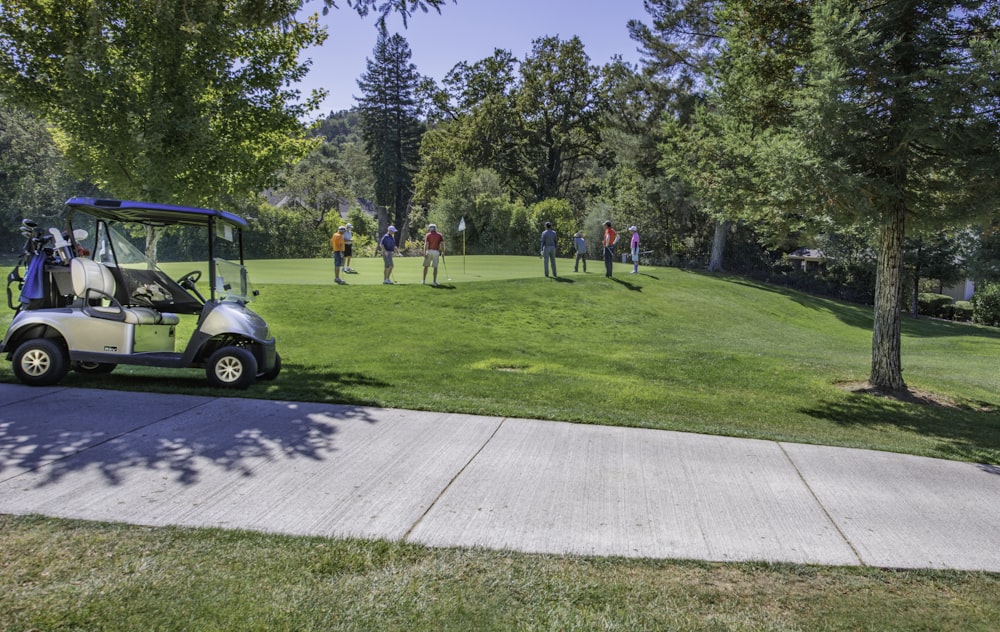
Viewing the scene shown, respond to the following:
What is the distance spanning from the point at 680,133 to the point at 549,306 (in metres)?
5.74

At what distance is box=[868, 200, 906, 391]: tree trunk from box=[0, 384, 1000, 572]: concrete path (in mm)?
5154

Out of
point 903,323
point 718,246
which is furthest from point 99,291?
point 718,246

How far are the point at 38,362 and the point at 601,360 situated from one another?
28.7 ft

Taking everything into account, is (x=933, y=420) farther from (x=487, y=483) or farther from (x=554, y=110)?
(x=554, y=110)

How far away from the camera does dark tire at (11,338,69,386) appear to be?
725 centimetres

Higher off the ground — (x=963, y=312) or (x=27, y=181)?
(x=27, y=181)

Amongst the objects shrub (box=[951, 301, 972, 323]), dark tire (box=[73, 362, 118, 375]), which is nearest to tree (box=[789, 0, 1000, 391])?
dark tire (box=[73, 362, 118, 375])

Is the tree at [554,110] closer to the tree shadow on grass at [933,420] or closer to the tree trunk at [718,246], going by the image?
the tree trunk at [718,246]

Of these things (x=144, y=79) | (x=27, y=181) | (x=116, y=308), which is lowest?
(x=116, y=308)

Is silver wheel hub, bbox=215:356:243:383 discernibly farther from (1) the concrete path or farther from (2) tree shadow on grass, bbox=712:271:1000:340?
(2) tree shadow on grass, bbox=712:271:1000:340

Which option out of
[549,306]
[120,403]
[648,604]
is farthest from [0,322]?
[648,604]

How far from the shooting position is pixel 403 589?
3.38 meters

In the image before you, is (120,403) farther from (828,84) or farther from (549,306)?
(549,306)

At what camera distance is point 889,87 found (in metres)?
8.95
